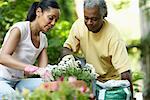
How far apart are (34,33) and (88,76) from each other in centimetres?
68

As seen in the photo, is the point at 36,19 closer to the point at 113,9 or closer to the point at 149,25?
the point at 149,25

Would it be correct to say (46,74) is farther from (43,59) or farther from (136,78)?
(136,78)

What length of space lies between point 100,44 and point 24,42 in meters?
0.56

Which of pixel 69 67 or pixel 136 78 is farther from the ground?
pixel 69 67

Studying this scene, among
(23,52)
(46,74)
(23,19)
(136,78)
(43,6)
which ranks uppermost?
(43,6)

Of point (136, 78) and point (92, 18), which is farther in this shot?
point (136, 78)

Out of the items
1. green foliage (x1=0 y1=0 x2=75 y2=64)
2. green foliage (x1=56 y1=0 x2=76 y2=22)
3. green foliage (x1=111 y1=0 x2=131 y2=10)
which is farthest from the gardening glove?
green foliage (x1=111 y1=0 x2=131 y2=10)

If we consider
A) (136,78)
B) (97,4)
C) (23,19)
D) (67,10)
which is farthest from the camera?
(67,10)

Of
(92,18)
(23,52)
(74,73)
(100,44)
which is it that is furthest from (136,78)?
(74,73)

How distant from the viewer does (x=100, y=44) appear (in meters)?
3.81

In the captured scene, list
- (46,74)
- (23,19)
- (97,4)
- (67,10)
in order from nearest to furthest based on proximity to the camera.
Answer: (46,74) < (97,4) < (23,19) < (67,10)

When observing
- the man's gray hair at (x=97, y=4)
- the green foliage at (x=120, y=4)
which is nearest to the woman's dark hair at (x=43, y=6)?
the man's gray hair at (x=97, y=4)

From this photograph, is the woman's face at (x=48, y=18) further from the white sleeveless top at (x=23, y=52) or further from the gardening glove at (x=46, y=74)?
the gardening glove at (x=46, y=74)

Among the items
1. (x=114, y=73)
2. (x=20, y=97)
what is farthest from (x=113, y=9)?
(x=20, y=97)
